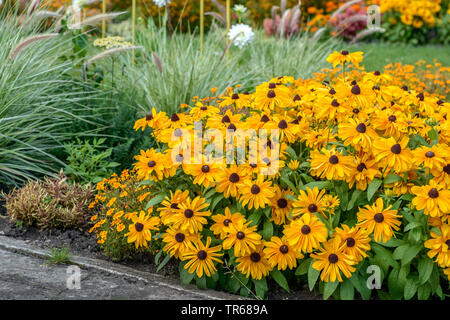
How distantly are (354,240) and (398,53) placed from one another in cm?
767

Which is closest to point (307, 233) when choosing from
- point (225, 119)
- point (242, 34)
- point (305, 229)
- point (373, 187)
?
point (305, 229)

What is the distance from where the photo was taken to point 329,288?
2.70 meters

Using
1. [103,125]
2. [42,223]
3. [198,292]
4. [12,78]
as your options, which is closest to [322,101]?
[198,292]

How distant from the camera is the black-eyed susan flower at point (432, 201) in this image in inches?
98.6

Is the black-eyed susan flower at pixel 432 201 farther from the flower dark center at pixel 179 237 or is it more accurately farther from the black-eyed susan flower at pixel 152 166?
the black-eyed susan flower at pixel 152 166

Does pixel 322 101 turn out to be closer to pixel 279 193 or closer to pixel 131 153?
pixel 279 193

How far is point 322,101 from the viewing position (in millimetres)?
2980

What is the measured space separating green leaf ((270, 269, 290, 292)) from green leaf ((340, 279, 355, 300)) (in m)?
0.28

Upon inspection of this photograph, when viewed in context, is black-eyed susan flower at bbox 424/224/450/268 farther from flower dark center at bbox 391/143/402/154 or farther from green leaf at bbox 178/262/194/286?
green leaf at bbox 178/262/194/286

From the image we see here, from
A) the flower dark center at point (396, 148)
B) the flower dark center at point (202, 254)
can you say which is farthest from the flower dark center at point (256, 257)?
the flower dark center at point (396, 148)

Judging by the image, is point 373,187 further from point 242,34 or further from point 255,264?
point 242,34

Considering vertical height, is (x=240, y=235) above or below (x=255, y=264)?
above

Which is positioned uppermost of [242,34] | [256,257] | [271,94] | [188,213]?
[242,34]

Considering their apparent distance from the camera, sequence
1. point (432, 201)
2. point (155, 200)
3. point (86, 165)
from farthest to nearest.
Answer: point (86, 165)
point (155, 200)
point (432, 201)
